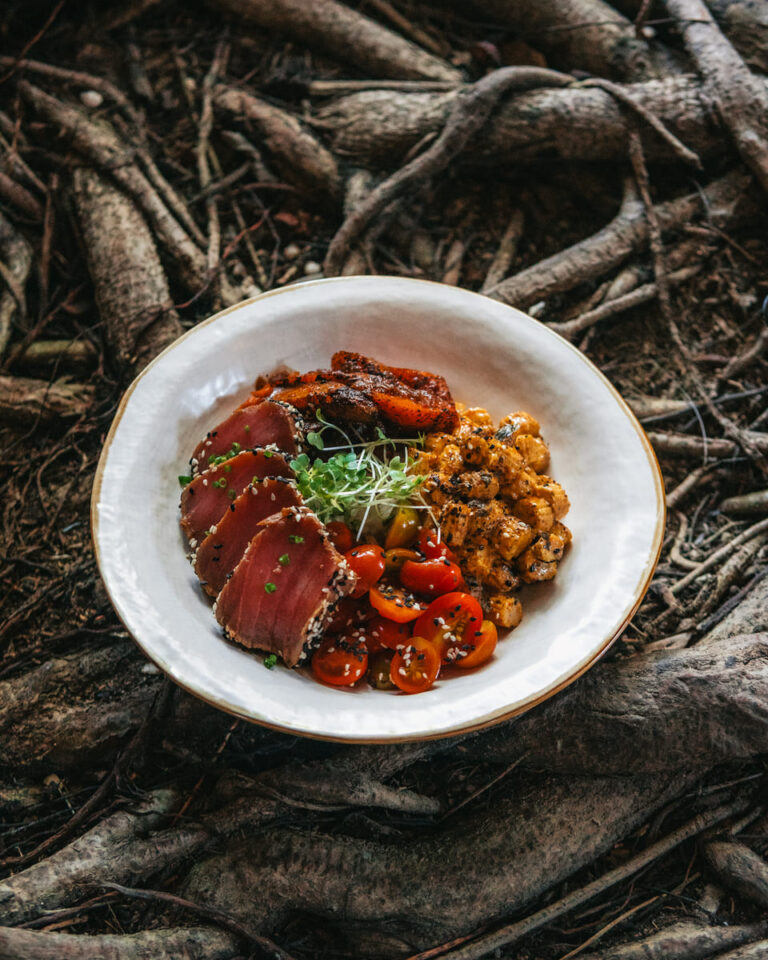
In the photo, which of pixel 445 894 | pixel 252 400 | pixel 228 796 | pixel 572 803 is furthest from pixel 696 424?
pixel 228 796

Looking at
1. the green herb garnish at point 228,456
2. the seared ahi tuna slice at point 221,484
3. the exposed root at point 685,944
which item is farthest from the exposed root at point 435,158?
the exposed root at point 685,944

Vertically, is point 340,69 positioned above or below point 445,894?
above

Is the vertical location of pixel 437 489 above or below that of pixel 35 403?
above

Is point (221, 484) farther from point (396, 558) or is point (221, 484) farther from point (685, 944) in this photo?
point (685, 944)

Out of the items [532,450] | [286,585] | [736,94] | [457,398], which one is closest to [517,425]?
[532,450]

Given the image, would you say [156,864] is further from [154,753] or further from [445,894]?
[445,894]

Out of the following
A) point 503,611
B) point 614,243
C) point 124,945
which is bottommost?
point 124,945

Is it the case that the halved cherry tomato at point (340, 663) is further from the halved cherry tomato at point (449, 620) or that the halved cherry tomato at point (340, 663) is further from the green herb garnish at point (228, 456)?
the green herb garnish at point (228, 456)
